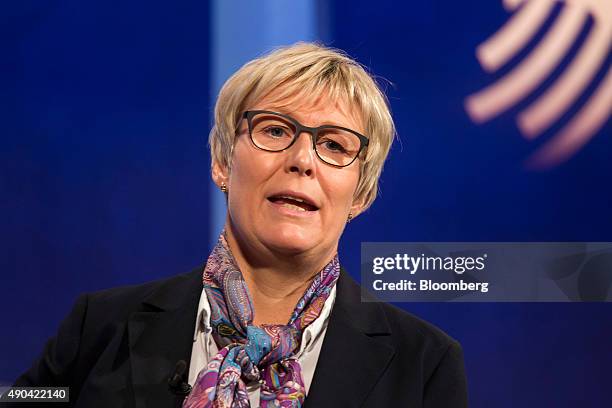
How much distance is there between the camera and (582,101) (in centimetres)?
202

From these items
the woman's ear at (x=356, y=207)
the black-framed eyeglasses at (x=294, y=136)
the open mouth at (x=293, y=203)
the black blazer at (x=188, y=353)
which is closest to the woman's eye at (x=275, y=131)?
the black-framed eyeglasses at (x=294, y=136)

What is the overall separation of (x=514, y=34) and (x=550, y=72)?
134mm

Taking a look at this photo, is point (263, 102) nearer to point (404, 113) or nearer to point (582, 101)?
point (404, 113)

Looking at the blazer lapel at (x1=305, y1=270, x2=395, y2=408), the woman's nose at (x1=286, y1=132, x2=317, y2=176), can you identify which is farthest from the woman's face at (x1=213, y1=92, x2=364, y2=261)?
the blazer lapel at (x1=305, y1=270, x2=395, y2=408)

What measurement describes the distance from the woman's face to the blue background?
40 centimetres

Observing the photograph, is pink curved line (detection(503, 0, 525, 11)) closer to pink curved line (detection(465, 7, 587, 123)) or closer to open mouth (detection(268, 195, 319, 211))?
pink curved line (detection(465, 7, 587, 123))

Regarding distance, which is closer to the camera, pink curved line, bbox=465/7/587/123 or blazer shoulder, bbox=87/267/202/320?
blazer shoulder, bbox=87/267/202/320

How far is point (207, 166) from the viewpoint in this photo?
84.0 inches

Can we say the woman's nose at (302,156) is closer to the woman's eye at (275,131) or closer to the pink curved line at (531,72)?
the woman's eye at (275,131)

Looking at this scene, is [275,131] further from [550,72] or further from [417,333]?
[550,72]

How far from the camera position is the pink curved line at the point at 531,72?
6.64ft

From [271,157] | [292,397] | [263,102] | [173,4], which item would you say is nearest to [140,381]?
[292,397]

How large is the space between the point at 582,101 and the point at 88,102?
4.27 ft

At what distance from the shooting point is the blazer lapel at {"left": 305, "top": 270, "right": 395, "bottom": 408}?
159 cm
